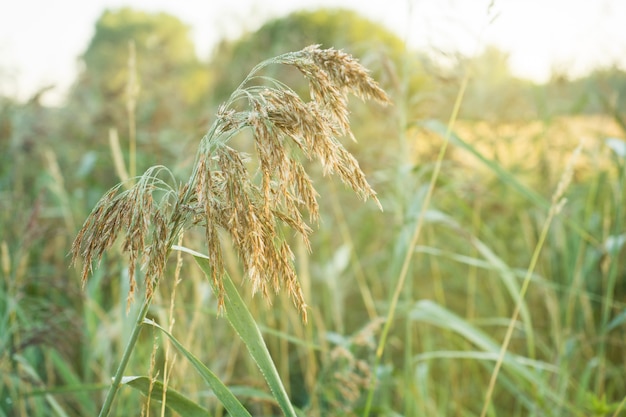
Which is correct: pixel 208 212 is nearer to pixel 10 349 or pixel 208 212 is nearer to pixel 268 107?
pixel 268 107

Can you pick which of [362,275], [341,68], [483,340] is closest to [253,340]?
[341,68]

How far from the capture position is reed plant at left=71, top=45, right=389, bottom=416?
2.82 ft

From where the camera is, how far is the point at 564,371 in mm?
2074

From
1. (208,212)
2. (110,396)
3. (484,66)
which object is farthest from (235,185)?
(484,66)

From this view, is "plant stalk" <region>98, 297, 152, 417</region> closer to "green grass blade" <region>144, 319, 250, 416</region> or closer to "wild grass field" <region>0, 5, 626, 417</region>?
"wild grass field" <region>0, 5, 626, 417</region>

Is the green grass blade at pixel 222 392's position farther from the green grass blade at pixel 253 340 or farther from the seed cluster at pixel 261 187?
the seed cluster at pixel 261 187

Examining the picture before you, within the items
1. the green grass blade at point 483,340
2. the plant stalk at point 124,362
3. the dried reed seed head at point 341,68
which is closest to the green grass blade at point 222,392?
the plant stalk at point 124,362

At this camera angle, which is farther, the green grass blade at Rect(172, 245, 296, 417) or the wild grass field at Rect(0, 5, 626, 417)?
the wild grass field at Rect(0, 5, 626, 417)

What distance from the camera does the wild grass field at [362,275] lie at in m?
1.37

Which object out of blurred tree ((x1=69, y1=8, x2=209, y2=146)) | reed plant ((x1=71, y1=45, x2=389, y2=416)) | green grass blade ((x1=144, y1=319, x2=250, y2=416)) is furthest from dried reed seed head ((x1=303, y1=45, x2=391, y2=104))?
blurred tree ((x1=69, y1=8, x2=209, y2=146))

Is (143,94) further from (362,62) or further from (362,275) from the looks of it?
(362,62)

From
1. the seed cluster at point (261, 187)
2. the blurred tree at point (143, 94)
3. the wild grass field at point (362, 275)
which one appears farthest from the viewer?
the blurred tree at point (143, 94)

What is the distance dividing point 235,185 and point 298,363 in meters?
2.41

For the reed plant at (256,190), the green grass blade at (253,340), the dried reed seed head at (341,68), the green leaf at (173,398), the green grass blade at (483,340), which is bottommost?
the green grass blade at (483,340)
